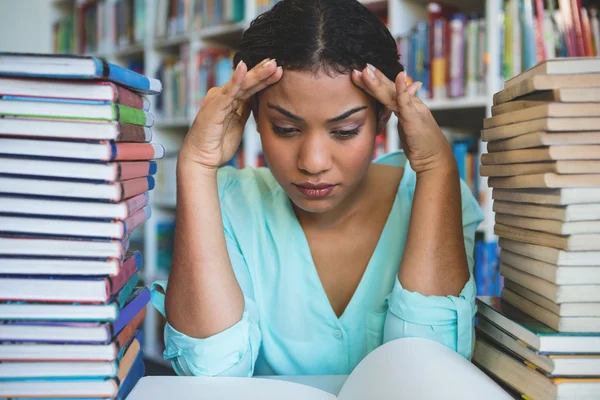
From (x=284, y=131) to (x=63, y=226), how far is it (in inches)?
16.4

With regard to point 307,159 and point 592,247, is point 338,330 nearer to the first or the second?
point 307,159

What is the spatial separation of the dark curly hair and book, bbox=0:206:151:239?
1.36ft

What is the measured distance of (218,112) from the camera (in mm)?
896

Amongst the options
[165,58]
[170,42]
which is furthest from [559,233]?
[165,58]

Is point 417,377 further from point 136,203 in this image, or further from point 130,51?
point 130,51

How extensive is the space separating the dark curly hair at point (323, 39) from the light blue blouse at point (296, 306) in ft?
0.93

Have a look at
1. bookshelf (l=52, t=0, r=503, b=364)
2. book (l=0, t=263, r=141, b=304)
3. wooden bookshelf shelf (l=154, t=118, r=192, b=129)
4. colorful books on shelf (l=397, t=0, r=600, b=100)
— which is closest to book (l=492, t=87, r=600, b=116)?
book (l=0, t=263, r=141, b=304)

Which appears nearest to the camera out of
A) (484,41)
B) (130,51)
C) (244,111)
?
(244,111)

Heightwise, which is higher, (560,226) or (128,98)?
(128,98)

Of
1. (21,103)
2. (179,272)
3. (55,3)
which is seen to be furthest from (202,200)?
(55,3)

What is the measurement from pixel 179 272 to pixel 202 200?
4.7 inches

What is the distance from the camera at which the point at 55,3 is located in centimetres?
396

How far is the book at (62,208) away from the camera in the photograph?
1.97 ft

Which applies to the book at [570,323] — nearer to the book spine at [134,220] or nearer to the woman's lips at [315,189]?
the woman's lips at [315,189]
